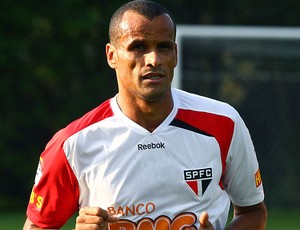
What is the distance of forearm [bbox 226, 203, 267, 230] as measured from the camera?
4230 mm

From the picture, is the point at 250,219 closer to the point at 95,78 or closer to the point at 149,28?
the point at 149,28

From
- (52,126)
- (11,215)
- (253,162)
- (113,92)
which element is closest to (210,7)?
(113,92)

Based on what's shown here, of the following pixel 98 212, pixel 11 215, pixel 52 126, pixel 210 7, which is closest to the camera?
pixel 98 212

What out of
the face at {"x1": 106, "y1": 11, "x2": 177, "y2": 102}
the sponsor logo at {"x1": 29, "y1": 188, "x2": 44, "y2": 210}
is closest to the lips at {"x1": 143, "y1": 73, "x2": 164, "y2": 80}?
the face at {"x1": 106, "y1": 11, "x2": 177, "y2": 102}

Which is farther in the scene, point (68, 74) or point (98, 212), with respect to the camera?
point (68, 74)

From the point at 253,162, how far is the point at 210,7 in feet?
43.1

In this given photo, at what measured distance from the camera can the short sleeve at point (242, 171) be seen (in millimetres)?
4184

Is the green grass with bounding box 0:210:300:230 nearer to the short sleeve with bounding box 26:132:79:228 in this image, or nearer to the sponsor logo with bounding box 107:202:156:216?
the short sleeve with bounding box 26:132:79:228

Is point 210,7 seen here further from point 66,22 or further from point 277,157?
point 277,157

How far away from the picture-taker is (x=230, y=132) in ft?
13.7

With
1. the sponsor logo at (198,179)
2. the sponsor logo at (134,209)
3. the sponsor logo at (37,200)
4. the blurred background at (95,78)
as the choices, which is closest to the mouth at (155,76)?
the sponsor logo at (198,179)

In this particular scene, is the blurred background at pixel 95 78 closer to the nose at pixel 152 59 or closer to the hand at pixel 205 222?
the nose at pixel 152 59

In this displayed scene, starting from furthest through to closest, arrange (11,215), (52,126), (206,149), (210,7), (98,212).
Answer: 1. (210,7)
2. (52,126)
3. (11,215)
4. (206,149)
5. (98,212)

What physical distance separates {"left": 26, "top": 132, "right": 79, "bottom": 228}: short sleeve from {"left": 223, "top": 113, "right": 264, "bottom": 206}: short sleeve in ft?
2.40
